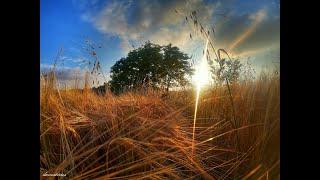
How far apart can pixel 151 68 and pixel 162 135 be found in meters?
0.23

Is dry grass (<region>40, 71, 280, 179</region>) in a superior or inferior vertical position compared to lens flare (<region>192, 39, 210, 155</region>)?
inferior

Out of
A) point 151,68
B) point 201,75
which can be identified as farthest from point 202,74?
point 151,68

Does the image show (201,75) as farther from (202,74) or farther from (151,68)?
(151,68)

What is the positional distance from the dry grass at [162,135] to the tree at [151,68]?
1.8 inches

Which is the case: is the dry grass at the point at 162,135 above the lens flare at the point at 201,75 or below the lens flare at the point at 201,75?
below

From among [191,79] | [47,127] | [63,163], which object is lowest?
[63,163]

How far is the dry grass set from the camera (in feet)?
3.78

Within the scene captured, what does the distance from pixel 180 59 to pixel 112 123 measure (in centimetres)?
33

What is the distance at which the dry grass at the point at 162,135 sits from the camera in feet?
3.78

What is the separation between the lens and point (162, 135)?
1.20m

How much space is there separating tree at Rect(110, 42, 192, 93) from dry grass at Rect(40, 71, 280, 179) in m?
0.05
